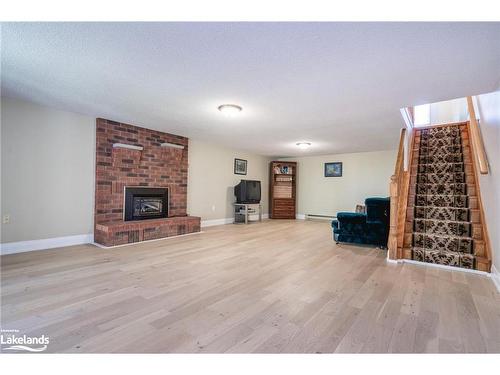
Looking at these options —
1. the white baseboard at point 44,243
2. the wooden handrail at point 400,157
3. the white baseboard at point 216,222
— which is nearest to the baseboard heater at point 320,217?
the white baseboard at point 216,222

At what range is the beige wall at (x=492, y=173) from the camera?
2391mm

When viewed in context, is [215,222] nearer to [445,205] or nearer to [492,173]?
[445,205]

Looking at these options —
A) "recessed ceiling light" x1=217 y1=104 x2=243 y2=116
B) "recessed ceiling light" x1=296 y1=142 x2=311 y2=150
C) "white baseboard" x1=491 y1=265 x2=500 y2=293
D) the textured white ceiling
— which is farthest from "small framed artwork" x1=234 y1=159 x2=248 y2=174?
"white baseboard" x1=491 y1=265 x2=500 y2=293

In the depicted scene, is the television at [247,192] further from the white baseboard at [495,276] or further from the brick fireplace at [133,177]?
the white baseboard at [495,276]

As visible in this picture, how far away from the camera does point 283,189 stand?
759 centimetres

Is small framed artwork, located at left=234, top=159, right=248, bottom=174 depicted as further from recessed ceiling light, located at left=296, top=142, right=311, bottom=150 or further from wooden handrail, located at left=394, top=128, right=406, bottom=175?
wooden handrail, located at left=394, top=128, right=406, bottom=175

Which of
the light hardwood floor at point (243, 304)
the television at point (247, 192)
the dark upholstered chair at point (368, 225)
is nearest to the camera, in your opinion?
the light hardwood floor at point (243, 304)

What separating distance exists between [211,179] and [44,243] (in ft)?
11.1

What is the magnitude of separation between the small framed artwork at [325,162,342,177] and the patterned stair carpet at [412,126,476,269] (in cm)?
259

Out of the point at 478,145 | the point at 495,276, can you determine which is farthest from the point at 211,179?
the point at 495,276

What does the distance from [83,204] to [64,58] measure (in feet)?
8.08

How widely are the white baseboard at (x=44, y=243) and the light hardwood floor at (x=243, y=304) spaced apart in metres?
0.23

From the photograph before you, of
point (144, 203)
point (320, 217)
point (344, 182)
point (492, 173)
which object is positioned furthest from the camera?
point (320, 217)

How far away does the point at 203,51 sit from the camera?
1880mm
